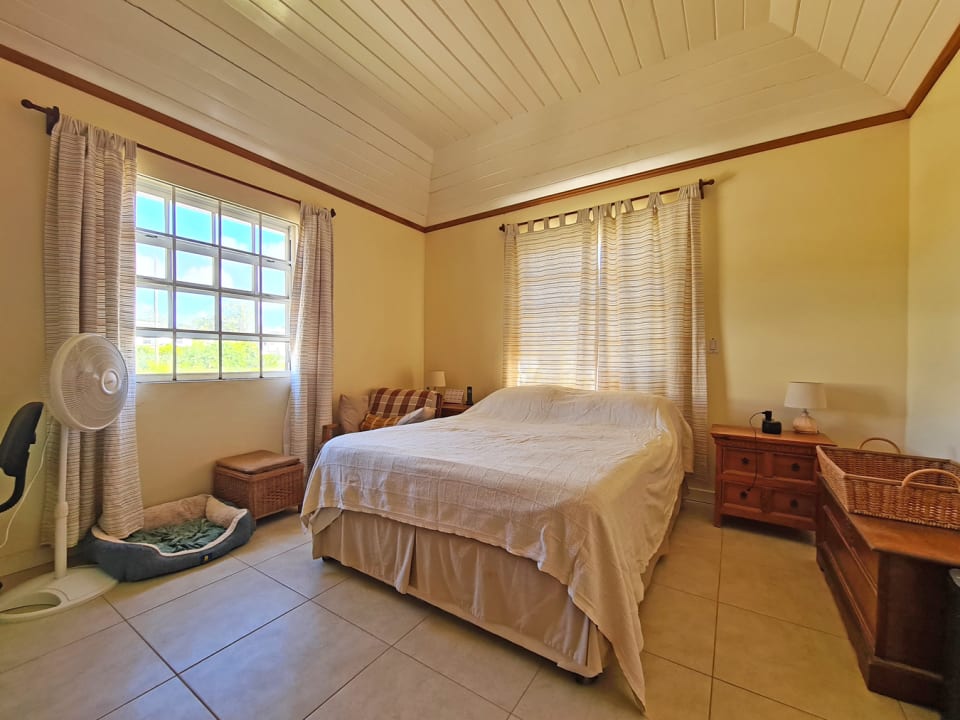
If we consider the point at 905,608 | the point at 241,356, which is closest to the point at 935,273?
the point at 905,608

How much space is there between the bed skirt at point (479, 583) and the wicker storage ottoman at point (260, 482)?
90 cm

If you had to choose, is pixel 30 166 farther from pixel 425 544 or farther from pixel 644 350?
pixel 644 350

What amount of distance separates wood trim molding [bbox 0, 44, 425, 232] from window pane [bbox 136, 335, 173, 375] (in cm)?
122

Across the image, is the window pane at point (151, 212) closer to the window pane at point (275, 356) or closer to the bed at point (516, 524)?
the window pane at point (275, 356)

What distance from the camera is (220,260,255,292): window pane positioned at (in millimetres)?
2947

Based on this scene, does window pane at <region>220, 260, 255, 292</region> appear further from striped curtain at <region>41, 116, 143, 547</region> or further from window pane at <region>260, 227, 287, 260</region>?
striped curtain at <region>41, 116, 143, 547</region>

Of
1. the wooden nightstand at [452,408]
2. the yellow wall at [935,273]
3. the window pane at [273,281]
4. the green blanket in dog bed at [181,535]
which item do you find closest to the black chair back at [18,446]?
the green blanket in dog bed at [181,535]

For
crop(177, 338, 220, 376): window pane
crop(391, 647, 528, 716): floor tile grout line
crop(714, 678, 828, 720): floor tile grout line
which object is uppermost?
crop(177, 338, 220, 376): window pane

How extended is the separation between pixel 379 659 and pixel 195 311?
2.58m

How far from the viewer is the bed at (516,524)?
1325 mm

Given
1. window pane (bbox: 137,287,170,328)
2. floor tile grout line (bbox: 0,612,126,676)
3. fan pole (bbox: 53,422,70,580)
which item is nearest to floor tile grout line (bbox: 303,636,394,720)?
floor tile grout line (bbox: 0,612,126,676)

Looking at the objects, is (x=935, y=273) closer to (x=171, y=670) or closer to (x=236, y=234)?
(x=171, y=670)

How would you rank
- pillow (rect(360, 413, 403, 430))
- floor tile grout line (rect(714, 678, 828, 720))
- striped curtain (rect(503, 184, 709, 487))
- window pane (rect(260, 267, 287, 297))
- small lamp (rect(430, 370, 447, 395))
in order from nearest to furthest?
floor tile grout line (rect(714, 678, 828, 720)) → striped curtain (rect(503, 184, 709, 487)) → window pane (rect(260, 267, 287, 297)) → pillow (rect(360, 413, 403, 430)) → small lamp (rect(430, 370, 447, 395))

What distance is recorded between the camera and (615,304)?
344 centimetres
